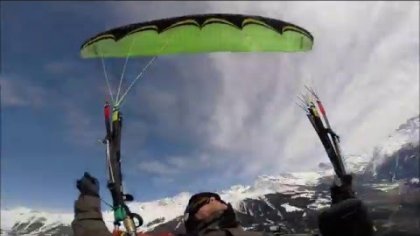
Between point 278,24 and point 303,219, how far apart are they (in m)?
176

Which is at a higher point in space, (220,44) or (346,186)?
(220,44)

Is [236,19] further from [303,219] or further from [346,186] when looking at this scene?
[303,219]

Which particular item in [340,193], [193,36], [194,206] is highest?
[193,36]

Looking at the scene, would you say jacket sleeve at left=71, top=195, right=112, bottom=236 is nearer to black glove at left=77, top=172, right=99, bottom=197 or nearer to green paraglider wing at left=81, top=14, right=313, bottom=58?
black glove at left=77, top=172, right=99, bottom=197

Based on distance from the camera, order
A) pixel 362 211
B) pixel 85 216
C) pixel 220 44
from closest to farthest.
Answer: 1. pixel 362 211
2. pixel 85 216
3. pixel 220 44

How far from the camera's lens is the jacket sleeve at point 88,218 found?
7.37 metres

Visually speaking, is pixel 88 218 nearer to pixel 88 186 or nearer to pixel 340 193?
pixel 88 186

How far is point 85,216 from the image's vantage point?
7.45 meters

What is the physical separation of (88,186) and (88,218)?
1.46ft

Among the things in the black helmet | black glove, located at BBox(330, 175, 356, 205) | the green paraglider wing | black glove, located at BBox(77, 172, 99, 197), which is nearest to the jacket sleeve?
black glove, located at BBox(77, 172, 99, 197)

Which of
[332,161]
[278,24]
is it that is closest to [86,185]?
[332,161]

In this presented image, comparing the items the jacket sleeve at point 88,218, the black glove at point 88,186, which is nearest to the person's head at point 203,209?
the jacket sleeve at point 88,218

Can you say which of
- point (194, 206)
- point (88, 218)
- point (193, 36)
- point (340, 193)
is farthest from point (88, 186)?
point (193, 36)

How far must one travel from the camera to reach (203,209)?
8.34m
